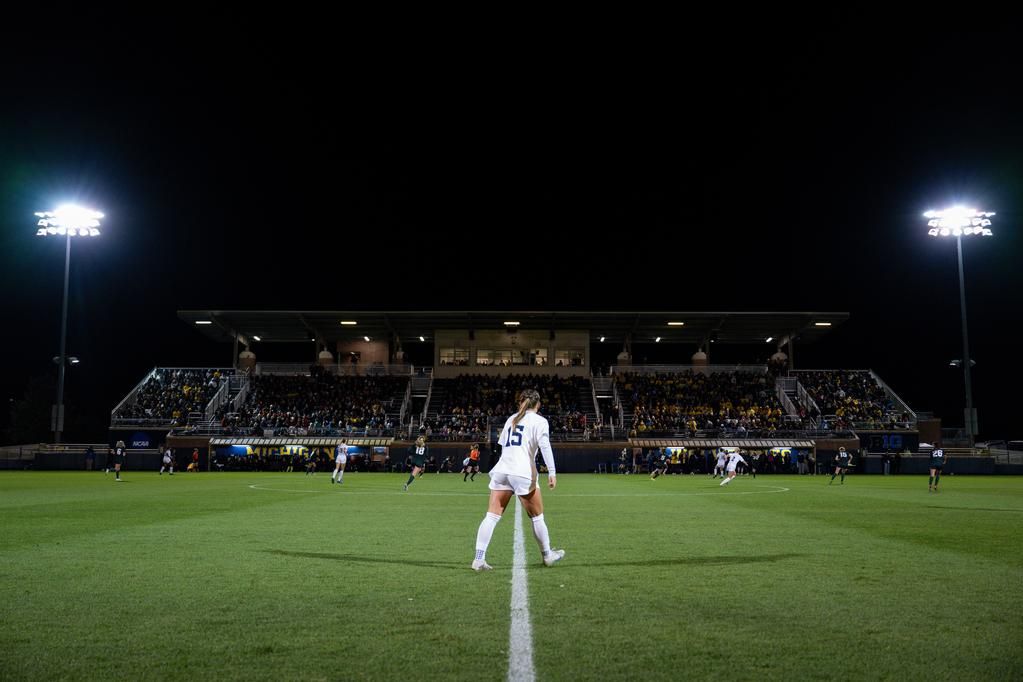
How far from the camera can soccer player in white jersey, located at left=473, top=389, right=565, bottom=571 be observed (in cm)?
917

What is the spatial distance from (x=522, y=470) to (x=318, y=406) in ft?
176

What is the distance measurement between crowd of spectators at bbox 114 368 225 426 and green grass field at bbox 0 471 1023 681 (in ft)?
159

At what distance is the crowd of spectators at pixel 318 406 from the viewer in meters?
56.2

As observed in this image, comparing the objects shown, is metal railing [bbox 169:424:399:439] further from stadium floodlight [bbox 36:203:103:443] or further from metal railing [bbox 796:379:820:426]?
metal railing [bbox 796:379:820:426]

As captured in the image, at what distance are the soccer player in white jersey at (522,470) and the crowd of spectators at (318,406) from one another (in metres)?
47.4

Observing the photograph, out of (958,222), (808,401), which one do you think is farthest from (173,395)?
(958,222)

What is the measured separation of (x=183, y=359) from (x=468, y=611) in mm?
93075

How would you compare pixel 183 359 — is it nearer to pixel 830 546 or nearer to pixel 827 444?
pixel 827 444

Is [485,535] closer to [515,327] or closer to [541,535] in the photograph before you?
[541,535]

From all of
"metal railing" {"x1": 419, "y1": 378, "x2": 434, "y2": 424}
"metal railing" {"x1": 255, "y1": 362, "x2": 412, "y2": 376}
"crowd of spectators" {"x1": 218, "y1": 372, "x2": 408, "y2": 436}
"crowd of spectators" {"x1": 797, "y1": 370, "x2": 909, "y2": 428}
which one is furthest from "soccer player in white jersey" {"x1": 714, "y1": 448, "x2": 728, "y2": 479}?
"metal railing" {"x1": 255, "y1": 362, "x2": 412, "y2": 376}

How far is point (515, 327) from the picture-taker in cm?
6781

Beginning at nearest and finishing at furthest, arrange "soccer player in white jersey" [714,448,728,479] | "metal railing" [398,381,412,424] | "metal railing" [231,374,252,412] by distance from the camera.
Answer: "soccer player in white jersey" [714,448,728,479], "metal railing" [398,381,412,424], "metal railing" [231,374,252,412]

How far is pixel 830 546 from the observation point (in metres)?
11.6

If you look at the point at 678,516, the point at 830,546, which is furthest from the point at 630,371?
the point at 830,546
